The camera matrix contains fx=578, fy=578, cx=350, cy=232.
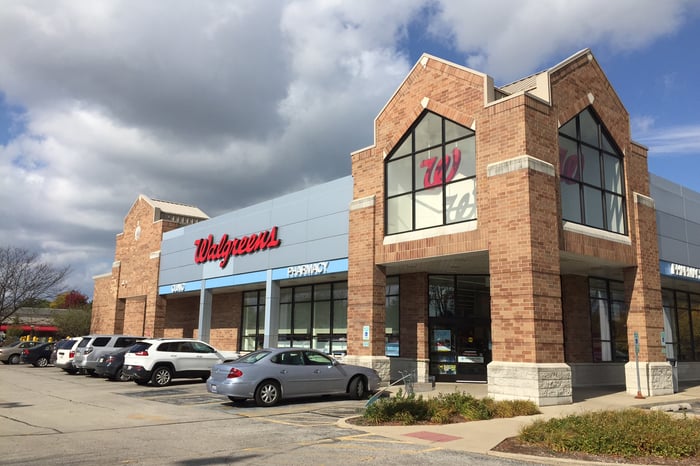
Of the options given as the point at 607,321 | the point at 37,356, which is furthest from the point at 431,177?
the point at 37,356

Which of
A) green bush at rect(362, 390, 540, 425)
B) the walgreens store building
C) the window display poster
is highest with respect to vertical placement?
the walgreens store building

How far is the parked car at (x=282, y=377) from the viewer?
14.1 meters

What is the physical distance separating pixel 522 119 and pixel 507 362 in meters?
6.68

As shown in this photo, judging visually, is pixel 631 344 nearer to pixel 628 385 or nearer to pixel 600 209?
pixel 628 385

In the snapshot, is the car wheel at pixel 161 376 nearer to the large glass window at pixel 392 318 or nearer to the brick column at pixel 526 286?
the large glass window at pixel 392 318

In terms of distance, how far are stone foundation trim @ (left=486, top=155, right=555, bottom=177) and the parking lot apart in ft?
24.6

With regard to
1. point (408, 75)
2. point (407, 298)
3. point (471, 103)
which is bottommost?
point (407, 298)

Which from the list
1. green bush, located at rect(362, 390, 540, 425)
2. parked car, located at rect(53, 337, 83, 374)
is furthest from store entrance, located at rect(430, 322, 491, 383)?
parked car, located at rect(53, 337, 83, 374)

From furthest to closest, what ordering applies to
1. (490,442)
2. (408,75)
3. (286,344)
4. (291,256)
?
(286,344) < (291,256) < (408,75) < (490,442)

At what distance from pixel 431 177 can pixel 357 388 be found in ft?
23.5

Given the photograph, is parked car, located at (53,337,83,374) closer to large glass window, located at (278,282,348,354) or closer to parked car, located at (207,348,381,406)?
large glass window, located at (278,282,348,354)

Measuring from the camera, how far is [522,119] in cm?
1616

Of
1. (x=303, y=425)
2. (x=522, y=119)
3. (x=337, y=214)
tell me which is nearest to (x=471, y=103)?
(x=522, y=119)

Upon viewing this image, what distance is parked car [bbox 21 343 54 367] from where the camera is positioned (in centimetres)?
3131
